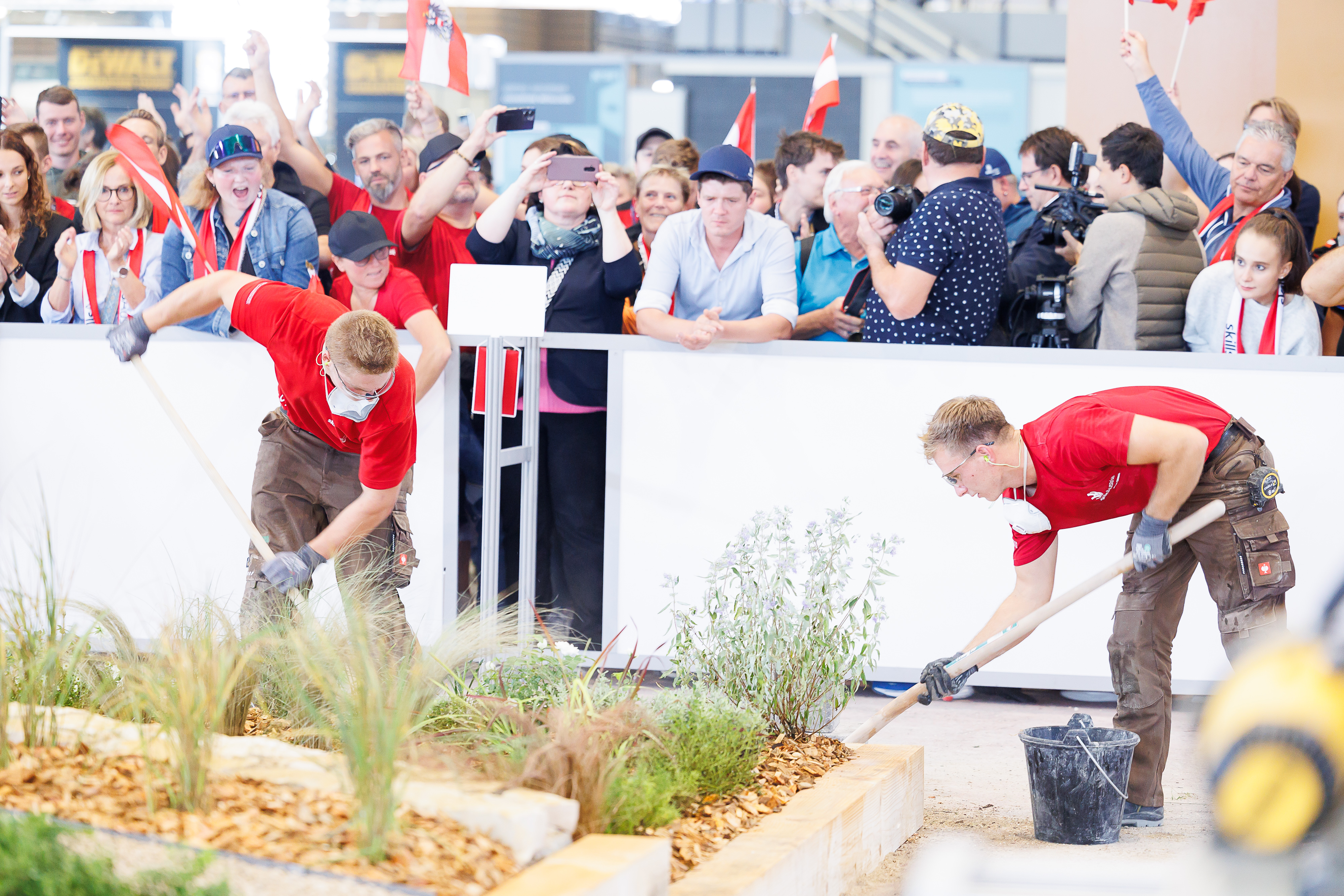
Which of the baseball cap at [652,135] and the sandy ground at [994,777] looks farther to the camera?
the baseball cap at [652,135]

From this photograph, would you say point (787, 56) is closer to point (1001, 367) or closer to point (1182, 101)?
point (1182, 101)

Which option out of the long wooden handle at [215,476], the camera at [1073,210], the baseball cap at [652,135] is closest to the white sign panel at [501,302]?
the long wooden handle at [215,476]

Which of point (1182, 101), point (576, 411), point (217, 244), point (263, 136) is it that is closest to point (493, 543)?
point (576, 411)

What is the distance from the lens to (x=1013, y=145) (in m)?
12.3

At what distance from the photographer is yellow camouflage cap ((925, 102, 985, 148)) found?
17.0 feet

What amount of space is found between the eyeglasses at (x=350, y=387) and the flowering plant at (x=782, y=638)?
3.34 feet

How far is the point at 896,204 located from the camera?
5.32m

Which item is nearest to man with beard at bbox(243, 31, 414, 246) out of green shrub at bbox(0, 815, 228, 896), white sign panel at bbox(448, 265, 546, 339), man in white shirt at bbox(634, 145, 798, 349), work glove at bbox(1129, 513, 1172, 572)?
man in white shirt at bbox(634, 145, 798, 349)

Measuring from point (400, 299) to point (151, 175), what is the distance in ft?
3.91

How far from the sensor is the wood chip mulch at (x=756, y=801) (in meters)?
3.07

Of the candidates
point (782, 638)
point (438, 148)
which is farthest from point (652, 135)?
point (782, 638)

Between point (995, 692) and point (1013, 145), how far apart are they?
7.72 m

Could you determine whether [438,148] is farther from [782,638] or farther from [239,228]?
[782,638]

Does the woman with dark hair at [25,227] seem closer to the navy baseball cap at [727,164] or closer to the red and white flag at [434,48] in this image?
the red and white flag at [434,48]
